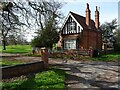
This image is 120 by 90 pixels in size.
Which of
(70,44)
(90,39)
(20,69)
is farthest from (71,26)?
(20,69)

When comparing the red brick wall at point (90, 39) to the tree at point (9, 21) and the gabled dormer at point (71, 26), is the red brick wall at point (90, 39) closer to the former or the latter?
the gabled dormer at point (71, 26)

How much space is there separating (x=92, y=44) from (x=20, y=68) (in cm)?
2718

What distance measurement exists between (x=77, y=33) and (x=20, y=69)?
81.0 ft

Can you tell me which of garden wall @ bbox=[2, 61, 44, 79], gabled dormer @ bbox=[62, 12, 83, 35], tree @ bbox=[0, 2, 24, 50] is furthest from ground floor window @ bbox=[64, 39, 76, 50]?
garden wall @ bbox=[2, 61, 44, 79]

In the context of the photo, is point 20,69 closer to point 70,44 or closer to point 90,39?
point 70,44

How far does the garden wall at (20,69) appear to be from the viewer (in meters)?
11.7

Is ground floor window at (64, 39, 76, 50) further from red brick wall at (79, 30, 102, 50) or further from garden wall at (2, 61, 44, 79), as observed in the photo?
garden wall at (2, 61, 44, 79)

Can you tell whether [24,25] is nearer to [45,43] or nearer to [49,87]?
[49,87]

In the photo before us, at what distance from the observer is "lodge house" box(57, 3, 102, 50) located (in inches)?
1417

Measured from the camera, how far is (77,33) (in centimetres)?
3650

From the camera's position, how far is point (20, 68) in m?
12.9

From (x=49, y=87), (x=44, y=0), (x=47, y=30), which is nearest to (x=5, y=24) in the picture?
(x=44, y=0)

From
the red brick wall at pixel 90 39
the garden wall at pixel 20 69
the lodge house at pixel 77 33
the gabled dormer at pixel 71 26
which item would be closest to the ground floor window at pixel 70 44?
the lodge house at pixel 77 33

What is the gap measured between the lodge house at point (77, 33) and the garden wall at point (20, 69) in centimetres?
2106
